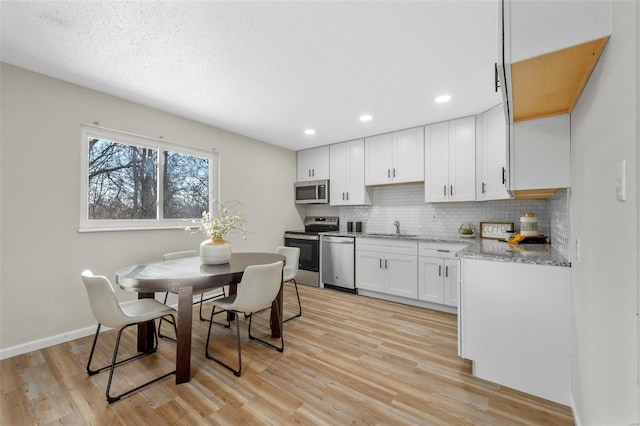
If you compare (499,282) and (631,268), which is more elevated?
(631,268)

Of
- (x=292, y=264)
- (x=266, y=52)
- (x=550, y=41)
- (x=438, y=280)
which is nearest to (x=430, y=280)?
(x=438, y=280)

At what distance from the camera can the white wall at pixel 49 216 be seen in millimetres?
2299

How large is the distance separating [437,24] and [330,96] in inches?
50.5

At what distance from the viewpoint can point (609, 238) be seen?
95 centimetres

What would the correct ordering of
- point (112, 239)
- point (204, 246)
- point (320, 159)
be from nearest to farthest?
point (204, 246) → point (112, 239) → point (320, 159)

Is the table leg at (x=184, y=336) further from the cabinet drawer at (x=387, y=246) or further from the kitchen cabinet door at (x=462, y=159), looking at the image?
the kitchen cabinet door at (x=462, y=159)

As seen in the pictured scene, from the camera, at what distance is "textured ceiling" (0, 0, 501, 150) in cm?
170

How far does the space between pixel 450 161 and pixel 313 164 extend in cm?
233

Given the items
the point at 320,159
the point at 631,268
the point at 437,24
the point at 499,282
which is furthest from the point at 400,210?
the point at 631,268

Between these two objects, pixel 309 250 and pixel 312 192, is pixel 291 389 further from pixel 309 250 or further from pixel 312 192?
pixel 312 192

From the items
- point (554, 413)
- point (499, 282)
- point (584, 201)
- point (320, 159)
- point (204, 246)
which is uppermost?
point (320, 159)

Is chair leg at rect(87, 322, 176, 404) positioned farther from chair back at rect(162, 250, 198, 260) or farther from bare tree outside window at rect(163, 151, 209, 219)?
bare tree outside window at rect(163, 151, 209, 219)

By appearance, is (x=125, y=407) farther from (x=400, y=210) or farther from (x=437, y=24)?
(x=400, y=210)

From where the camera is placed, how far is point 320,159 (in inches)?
195
